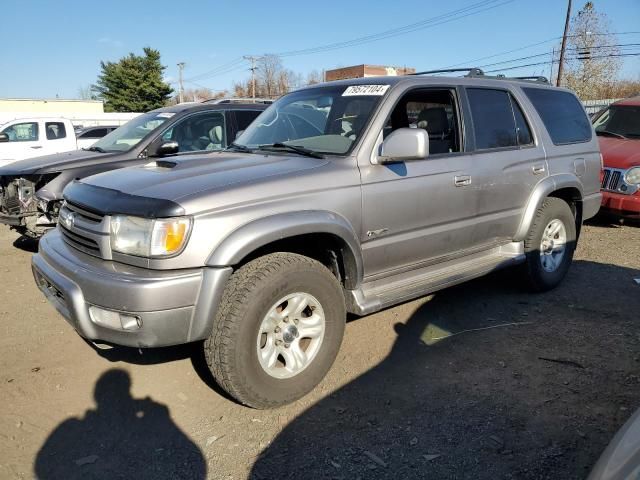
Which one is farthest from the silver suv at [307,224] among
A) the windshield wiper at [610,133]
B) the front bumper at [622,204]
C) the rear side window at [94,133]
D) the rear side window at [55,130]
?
the rear side window at [94,133]

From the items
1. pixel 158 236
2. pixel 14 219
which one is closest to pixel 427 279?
pixel 158 236

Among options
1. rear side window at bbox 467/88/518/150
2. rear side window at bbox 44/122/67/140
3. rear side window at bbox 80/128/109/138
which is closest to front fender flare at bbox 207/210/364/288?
rear side window at bbox 467/88/518/150

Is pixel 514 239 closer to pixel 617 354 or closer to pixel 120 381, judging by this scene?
pixel 617 354

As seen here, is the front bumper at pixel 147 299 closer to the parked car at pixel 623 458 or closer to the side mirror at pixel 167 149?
the parked car at pixel 623 458

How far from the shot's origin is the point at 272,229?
2.70 metres

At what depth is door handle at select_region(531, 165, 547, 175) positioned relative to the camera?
4350 millimetres

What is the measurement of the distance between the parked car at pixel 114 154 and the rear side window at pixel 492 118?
2932mm

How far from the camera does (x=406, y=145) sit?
10.2 ft

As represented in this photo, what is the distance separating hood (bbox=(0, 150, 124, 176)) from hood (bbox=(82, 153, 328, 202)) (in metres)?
2.94

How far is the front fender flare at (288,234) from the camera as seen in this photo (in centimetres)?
257

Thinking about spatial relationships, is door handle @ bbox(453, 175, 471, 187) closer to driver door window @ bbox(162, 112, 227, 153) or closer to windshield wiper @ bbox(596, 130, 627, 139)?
driver door window @ bbox(162, 112, 227, 153)

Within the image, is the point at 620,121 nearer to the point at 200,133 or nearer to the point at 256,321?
the point at 200,133

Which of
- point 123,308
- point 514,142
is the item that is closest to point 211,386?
point 123,308

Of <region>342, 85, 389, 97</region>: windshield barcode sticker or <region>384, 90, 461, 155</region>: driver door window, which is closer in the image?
<region>342, 85, 389, 97</region>: windshield barcode sticker
